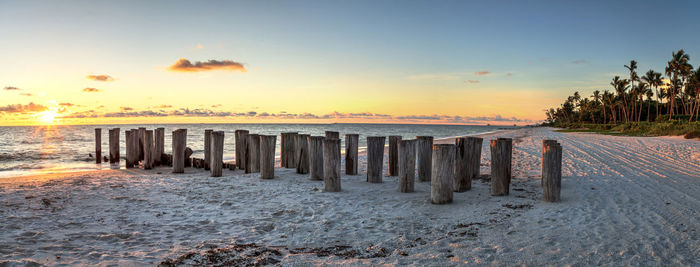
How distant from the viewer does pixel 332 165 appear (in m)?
7.54

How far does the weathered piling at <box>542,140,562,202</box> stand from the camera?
6141mm

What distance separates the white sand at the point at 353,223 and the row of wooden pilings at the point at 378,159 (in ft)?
1.11

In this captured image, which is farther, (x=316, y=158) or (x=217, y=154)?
(x=217, y=154)

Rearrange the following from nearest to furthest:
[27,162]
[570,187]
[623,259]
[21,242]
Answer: [623,259] → [21,242] → [570,187] → [27,162]

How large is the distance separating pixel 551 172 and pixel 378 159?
3520 millimetres

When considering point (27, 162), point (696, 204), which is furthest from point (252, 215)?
point (27, 162)

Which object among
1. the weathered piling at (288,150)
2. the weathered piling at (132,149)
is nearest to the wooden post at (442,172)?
the weathered piling at (288,150)

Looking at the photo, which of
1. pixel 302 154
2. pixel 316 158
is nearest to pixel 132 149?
pixel 302 154

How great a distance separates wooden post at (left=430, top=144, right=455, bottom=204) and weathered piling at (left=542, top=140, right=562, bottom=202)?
1.51 m

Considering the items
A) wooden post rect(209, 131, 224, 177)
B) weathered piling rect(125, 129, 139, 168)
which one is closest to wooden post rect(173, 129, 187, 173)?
wooden post rect(209, 131, 224, 177)

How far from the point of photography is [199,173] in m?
10.6

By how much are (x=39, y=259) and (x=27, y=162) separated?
17.0m

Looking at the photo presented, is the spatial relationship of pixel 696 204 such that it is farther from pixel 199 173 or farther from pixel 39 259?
pixel 199 173

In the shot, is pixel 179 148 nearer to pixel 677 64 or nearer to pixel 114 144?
pixel 114 144
